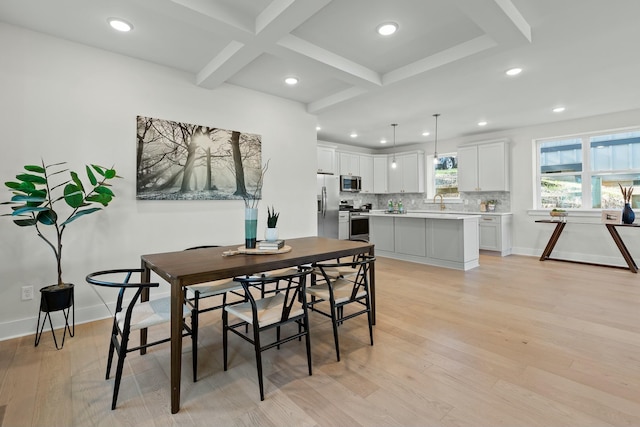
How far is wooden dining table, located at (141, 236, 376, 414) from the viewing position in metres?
1.71

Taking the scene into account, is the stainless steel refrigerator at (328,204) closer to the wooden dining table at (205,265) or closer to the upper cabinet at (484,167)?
the upper cabinet at (484,167)

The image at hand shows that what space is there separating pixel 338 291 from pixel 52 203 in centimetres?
252

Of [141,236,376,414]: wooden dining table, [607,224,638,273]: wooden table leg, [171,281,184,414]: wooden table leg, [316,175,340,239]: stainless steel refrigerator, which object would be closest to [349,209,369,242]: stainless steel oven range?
[316,175,340,239]: stainless steel refrigerator

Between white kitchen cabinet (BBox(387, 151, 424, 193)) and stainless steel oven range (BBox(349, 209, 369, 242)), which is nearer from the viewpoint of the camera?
stainless steel oven range (BBox(349, 209, 369, 242))

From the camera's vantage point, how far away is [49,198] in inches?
102

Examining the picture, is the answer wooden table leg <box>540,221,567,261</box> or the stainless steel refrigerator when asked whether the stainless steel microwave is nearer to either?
the stainless steel refrigerator

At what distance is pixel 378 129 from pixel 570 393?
17.5 feet

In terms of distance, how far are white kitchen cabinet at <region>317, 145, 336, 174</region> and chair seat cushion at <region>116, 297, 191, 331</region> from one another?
204 inches

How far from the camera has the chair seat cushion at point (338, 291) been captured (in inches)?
94.0

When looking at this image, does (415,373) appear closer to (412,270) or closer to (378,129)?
(412,270)

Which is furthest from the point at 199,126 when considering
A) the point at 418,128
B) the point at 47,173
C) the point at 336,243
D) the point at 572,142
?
the point at 572,142

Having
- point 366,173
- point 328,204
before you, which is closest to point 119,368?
point 328,204

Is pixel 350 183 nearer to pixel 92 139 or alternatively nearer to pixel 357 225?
pixel 357 225

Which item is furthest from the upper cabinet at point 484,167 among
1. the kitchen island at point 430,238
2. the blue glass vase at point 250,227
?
the blue glass vase at point 250,227
